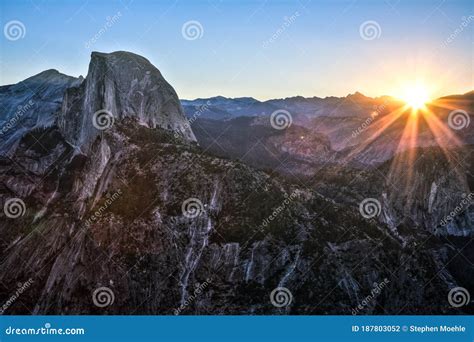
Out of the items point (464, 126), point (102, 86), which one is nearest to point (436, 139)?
point (464, 126)

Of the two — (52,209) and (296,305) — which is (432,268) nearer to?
(296,305)

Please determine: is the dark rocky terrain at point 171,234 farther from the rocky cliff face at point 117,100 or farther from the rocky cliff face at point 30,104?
the rocky cliff face at point 30,104

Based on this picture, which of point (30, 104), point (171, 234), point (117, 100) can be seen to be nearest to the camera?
point (171, 234)

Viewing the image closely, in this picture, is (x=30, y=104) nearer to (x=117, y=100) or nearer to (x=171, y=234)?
(x=117, y=100)

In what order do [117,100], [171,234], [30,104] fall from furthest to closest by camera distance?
[30,104]
[117,100]
[171,234]

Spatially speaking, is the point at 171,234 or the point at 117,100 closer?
the point at 171,234

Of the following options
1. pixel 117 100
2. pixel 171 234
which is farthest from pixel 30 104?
pixel 171 234

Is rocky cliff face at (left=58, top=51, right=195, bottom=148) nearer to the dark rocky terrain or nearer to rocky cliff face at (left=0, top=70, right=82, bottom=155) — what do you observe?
the dark rocky terrain

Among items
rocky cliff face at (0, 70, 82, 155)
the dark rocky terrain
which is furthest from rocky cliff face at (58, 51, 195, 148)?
rocky cliff face at (0, 70, 82, 155)

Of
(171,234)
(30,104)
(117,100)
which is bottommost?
(171,234)
